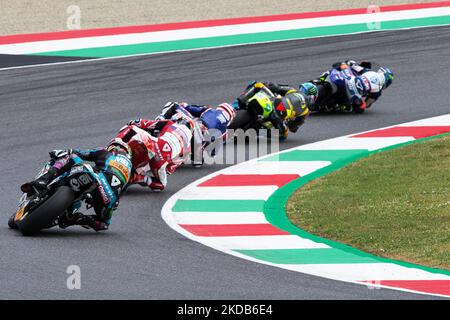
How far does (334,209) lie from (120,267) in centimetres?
289

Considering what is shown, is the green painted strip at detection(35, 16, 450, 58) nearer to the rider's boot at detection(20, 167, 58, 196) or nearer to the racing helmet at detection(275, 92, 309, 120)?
the racing helmet at detection(275, 92, 309, 120)

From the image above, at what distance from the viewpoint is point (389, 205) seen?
1210cm

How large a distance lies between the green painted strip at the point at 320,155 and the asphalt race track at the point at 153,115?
48 cm

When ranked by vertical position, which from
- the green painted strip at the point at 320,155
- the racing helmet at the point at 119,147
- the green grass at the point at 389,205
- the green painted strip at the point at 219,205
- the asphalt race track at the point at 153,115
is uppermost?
the racing helmet at the point at 119,147

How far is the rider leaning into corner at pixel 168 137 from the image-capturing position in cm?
1255

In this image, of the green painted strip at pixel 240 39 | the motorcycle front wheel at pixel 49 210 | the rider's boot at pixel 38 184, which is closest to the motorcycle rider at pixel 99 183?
the rider's boot at pixel 38 184

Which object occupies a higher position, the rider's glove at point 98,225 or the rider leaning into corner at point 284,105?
the rider leaning into corner at point 284,105

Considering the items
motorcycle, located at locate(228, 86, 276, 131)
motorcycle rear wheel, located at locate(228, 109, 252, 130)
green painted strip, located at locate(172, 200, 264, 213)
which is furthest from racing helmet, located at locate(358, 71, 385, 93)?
green painted strip, located at locate(172, 200, 264, 213)

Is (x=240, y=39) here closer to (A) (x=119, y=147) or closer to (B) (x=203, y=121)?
(B) (x=203, y=121)

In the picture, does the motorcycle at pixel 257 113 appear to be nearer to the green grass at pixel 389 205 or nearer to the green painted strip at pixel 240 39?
the green grass at pixel 389 205

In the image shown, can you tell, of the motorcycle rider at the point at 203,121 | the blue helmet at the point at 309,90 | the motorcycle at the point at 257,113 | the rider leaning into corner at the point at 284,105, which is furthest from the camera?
the blue helmet at the point at 309,90

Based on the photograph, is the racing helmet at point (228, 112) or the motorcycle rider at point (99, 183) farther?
the racing helmet at point (228, 112)

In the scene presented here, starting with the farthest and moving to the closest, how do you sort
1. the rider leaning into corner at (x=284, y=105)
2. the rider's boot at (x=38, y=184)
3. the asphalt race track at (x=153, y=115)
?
the rider leaning into corner at (x=284, y=105), the rider's boot at (x=38, y=184), the asphalt race track at (x=153, y=115)

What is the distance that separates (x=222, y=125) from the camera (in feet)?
46.4
